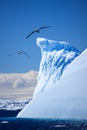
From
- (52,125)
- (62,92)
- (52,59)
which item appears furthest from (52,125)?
(52,59)

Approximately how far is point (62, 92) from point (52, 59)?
20756mm

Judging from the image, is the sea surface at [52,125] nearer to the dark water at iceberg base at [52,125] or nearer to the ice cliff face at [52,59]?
the dark water at iceberg base at [52,125]

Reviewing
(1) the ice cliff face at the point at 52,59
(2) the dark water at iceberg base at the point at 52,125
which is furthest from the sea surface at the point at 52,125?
(1) the ice cliff face at the point at 52,59

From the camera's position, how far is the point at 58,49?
86.1 metres

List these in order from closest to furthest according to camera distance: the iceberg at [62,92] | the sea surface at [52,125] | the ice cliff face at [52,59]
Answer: the sea surface at [52,125]
the iceberg at [62,92]
the ice cliff face at [52,59]

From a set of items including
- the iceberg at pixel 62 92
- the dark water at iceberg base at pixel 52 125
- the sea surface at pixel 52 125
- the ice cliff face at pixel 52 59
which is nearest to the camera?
the dark water at iceberg base at pixel 52 125

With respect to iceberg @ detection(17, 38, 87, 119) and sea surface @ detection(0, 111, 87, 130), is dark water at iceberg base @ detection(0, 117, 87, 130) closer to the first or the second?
sea surface @ detection(0, 111, 87, 130)

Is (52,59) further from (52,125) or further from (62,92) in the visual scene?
(52,125)

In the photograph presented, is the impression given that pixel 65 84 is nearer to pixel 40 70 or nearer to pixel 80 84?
pixel 80 84

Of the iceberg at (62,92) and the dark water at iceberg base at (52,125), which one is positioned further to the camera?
the iceberg at (62,92)

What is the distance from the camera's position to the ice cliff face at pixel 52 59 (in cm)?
8375

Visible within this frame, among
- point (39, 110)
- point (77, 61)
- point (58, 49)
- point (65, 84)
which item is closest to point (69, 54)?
point (58, 49)

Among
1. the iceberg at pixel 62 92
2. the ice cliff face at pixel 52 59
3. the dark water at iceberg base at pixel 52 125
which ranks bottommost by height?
the dark water at iceberg base at pixel 52 125

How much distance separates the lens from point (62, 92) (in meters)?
64.7
